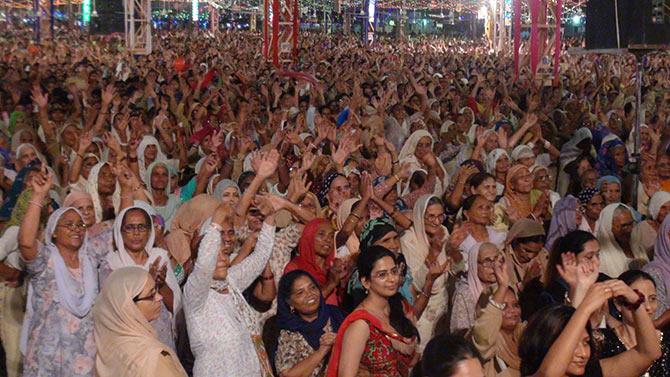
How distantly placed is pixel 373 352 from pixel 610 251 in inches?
91.6

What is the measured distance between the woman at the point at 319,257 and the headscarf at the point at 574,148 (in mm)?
4203

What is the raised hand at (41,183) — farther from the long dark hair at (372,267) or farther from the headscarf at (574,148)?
the headscarf at (574,148)

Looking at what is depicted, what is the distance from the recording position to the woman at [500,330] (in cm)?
417

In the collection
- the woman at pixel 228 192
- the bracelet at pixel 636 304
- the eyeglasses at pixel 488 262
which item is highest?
the woman at pixel 228 192

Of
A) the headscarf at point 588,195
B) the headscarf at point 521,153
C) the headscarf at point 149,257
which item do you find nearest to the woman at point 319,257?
the headscarf at point 149,257

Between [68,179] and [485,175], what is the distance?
8.86 feet

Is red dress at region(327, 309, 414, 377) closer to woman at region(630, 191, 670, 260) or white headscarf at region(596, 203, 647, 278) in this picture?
white headscarf at region(596, 203, 647, 278)

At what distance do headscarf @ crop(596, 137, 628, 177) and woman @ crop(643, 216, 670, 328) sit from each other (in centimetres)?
320

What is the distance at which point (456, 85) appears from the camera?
49.8 feet

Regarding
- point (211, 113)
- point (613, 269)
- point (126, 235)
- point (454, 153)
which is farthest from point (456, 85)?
point (126, 235)

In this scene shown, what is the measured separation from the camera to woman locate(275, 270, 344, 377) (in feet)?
14.5

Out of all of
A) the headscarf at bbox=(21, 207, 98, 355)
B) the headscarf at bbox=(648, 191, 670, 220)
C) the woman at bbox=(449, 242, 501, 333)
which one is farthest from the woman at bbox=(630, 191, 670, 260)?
the headscarf at bbox=(21, 207, 98, 355)

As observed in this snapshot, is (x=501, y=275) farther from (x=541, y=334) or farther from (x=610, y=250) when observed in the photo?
(x=610, y=250)

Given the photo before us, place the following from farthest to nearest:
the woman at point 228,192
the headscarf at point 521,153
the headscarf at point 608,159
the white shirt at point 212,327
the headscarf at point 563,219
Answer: the headscarf at point 608,159
the headscarf at point 521,153
the headscarf at point 563,219
the woman at point 228,192
the white shirt at point 212,327
